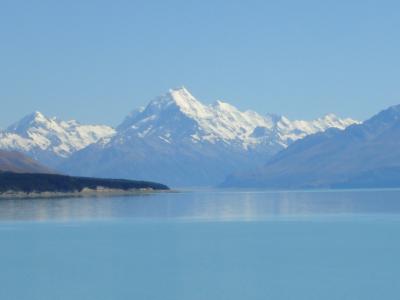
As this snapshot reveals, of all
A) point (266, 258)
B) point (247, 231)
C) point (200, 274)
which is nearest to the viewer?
point (200, 274)

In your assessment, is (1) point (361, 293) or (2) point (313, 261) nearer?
(1) point (361, 293)

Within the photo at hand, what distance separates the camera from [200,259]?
72.8 m

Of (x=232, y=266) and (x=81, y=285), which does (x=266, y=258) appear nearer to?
(x=232, y=266)

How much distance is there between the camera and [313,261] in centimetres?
7125

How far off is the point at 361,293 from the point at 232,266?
14.3 m

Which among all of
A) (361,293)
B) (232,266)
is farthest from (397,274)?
(232,266)

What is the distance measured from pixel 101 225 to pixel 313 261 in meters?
45.8

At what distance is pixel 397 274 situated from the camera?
63.4 metres

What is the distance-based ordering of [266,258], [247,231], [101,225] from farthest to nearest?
[101,225]
[247,231]
[266,258]

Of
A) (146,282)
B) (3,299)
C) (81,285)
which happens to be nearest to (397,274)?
(146,282)

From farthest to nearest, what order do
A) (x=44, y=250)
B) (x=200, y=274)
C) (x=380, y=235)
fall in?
(x=380, y=235) → (x=44, y=250) → (x=200, y=274)

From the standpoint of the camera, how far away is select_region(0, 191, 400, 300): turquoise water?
58188 mm

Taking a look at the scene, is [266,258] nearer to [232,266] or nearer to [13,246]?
[232,266]

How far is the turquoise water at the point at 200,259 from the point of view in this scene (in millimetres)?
58188
